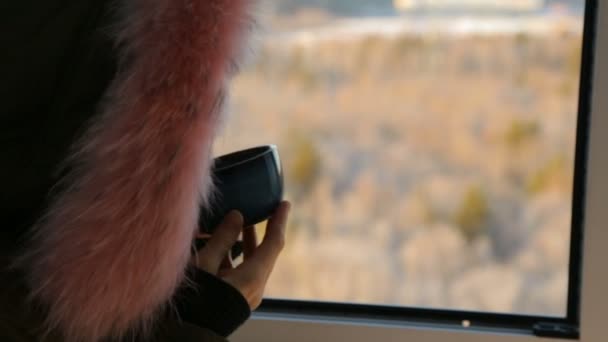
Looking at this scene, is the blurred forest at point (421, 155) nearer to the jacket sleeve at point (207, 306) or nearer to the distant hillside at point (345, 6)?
the distant hillside at point (345, 6)

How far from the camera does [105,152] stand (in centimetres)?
55

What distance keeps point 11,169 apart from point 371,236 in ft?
1.94

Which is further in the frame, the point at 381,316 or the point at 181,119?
the point at 381,316

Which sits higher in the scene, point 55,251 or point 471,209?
point 55,251

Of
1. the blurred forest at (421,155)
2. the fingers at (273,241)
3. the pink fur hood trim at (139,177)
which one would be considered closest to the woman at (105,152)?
the pink fur hood trim at (139,177)

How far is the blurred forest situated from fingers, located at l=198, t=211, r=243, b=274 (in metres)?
0.34

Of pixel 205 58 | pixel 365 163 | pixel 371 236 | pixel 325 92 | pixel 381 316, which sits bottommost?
pixel 381 316

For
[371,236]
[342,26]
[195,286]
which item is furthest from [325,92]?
[195,286]

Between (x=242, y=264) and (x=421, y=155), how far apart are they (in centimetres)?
40

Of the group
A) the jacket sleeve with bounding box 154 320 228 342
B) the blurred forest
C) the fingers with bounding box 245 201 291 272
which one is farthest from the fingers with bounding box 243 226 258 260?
the blurred forest

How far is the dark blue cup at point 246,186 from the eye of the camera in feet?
2.22

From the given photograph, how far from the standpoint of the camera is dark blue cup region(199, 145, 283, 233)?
2.22 ft

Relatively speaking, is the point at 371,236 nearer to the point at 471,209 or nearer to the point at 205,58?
the point at 471,209

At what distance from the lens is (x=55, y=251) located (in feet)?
1.86
